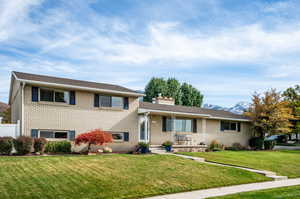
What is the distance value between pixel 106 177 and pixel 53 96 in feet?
30.3

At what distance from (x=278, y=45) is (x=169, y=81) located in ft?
105

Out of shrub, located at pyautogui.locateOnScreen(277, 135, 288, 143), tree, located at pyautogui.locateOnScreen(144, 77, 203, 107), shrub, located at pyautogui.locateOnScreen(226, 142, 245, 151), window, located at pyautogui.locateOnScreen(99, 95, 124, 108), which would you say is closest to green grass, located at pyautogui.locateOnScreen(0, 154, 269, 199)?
window, located at pyautogui.locateOnScreen(99, 95, 124, 108)

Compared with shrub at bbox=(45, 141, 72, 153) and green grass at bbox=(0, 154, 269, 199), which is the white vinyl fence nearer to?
shrub at bbox=(45, 141, 72, 153)

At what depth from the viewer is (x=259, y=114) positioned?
28062 millimetres

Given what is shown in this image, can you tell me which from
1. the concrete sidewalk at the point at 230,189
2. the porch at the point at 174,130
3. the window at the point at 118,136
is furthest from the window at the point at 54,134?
the concrete sidewalk at the point at 230,189

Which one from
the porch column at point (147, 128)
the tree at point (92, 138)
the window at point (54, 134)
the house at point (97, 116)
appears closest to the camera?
the tree at point (92, 138)

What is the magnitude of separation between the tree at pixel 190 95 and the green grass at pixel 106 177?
35.1 m

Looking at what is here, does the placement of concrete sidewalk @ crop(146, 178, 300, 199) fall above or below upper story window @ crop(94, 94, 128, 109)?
below

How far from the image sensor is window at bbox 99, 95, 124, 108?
2033 cm

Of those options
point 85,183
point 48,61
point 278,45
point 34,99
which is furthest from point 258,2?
point 48,61

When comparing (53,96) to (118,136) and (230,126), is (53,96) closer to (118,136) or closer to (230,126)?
(118,136)

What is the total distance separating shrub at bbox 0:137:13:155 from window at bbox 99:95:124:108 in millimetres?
6799

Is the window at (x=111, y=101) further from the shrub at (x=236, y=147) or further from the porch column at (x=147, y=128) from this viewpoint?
the shrub at (x=236, y=147)

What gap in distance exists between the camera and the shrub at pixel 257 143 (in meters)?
28.6
